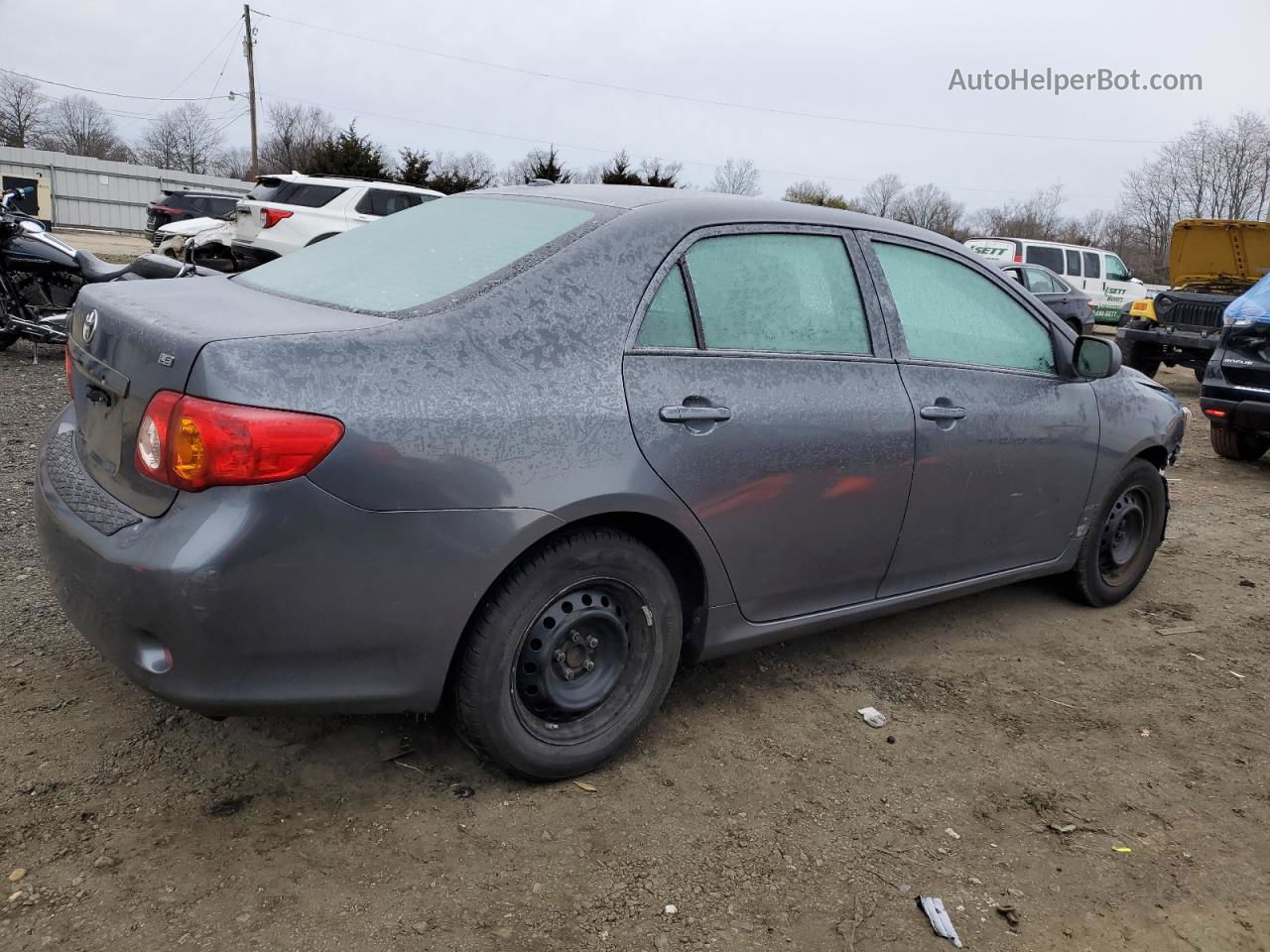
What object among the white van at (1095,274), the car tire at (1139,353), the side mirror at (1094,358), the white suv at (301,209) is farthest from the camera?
the white van at (1095,274)

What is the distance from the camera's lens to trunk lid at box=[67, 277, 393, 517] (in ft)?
7.56

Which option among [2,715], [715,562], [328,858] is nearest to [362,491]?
→ [328,858]

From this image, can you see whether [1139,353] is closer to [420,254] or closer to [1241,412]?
[1241,412]

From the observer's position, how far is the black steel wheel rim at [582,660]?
8.77 feet

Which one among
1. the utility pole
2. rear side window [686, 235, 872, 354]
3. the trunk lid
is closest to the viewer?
the trunk lid

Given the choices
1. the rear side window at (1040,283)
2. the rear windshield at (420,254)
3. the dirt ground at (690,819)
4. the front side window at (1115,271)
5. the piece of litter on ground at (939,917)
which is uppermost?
the front side window at (1115,271)

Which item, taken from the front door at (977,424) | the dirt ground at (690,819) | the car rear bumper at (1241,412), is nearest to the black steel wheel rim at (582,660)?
the dirt ground at (690,819)

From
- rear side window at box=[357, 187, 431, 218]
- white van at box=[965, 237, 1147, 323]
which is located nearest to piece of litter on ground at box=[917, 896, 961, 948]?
rear side window at box=[357, 187, 431, 218]

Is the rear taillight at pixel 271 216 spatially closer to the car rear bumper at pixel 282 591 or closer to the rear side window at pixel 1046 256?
the car rear bumper at pixel 282 591

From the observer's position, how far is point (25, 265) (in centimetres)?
841

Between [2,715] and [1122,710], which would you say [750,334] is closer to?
[1122,710]

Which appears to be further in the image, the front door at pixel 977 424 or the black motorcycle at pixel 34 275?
the black motorcycle at pixel 34 275

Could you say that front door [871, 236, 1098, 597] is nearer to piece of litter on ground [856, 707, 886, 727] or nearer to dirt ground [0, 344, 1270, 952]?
piece of litter on ground [856, 707, 886, 727]

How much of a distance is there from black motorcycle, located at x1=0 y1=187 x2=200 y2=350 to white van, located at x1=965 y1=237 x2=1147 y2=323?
61.3 feet
